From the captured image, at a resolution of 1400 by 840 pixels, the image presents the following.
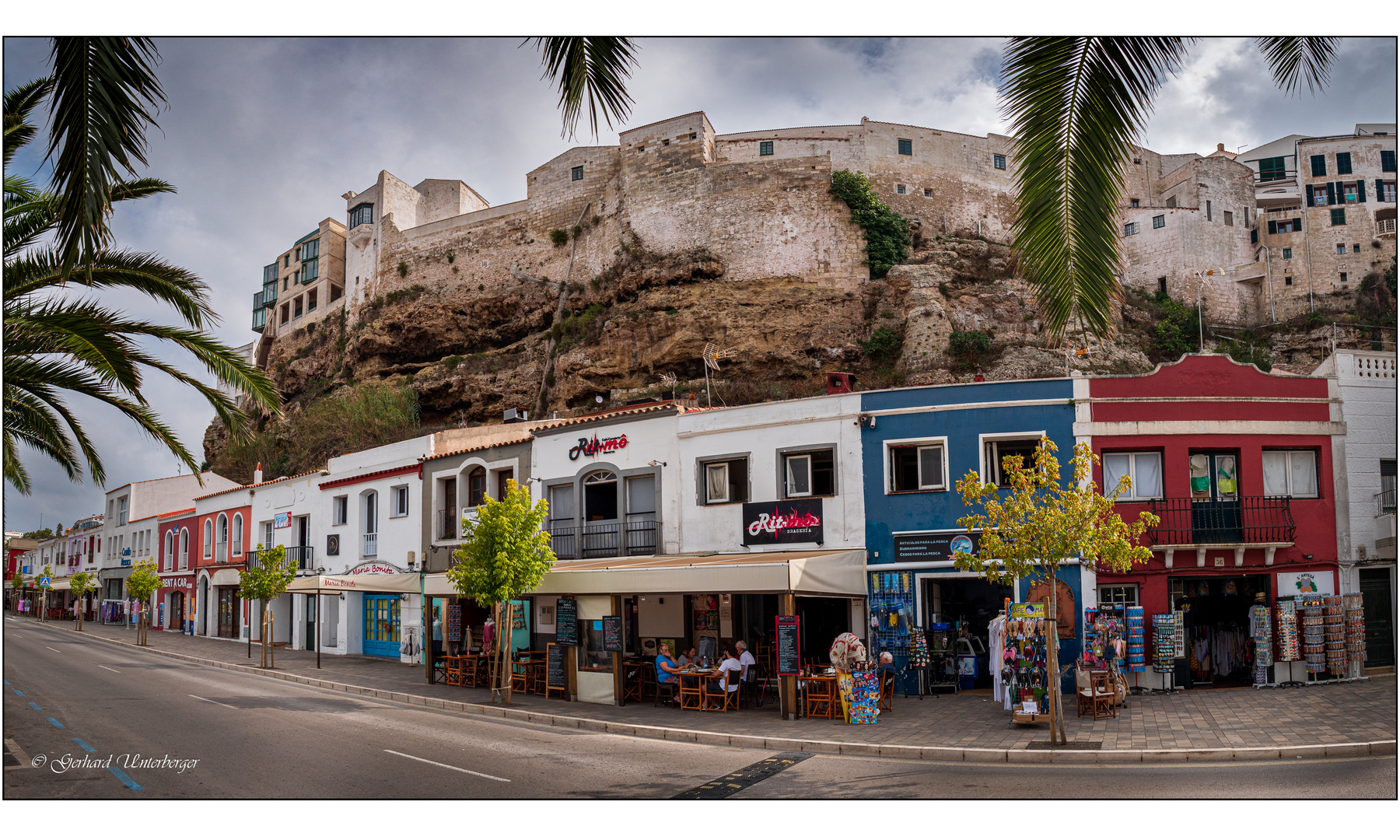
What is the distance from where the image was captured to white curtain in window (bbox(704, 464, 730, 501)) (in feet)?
66.8

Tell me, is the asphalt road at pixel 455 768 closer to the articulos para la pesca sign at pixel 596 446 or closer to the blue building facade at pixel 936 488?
the blue building facade at pixel 936 488

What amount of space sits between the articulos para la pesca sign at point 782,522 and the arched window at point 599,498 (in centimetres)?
406

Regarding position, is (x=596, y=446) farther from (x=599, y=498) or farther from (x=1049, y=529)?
(x=1049, y=529)

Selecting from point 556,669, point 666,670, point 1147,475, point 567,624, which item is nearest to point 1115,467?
point 1147,475

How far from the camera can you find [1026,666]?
13.9m

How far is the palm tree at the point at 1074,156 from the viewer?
17.7 ft

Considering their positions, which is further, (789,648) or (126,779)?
(789,648)

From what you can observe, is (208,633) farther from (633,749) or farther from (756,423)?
(633,749)

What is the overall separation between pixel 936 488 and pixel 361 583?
14.0 metres

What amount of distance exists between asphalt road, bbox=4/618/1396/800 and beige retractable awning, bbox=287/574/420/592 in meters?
6.05

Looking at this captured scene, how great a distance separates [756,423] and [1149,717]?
30.1 feet

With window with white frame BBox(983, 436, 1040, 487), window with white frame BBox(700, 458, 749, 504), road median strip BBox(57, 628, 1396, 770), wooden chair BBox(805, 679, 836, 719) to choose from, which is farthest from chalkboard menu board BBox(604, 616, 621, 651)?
window with white frame BBox(983, 436, 1040, 487)

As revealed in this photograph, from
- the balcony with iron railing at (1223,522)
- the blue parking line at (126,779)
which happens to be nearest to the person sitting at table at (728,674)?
the balcony with iron railing at (1223,522)

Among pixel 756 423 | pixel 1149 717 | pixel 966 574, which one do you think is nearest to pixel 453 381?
pixel 756 423
